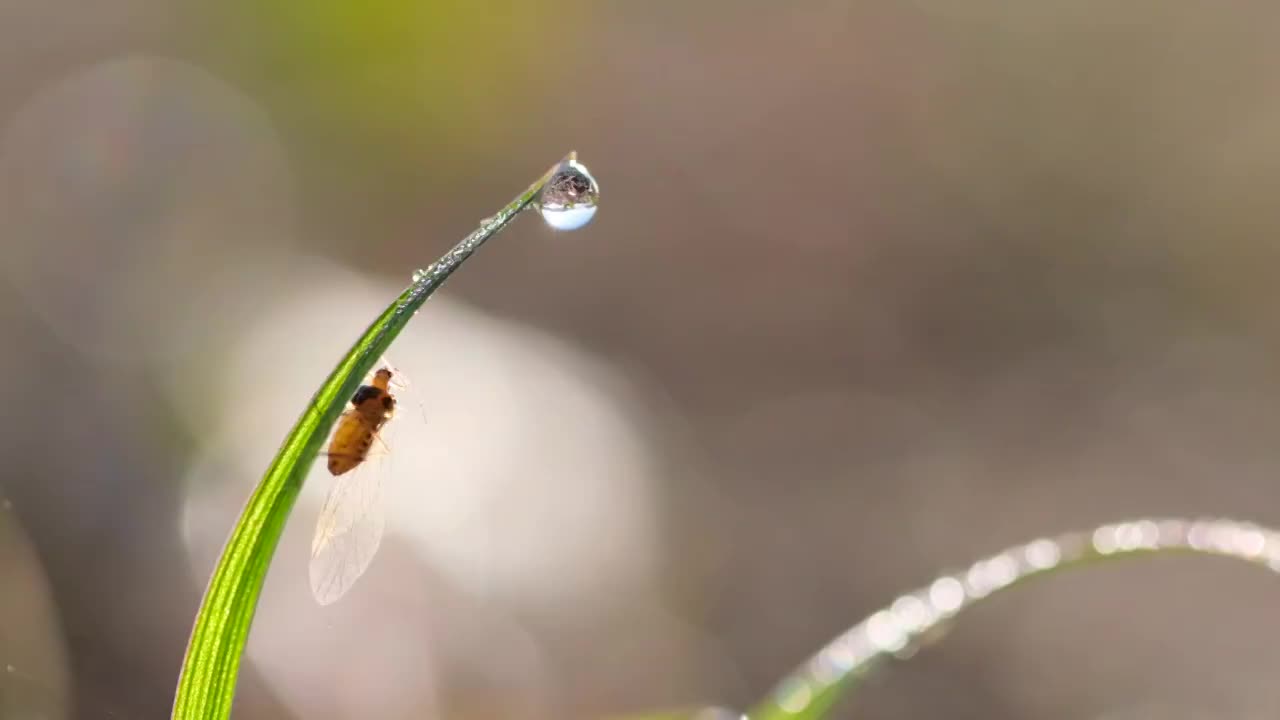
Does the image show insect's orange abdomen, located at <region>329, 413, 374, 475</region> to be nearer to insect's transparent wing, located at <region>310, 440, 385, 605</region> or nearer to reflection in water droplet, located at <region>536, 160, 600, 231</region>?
insect's transparent wing, located at <region>310, 440, 385, 605</region>

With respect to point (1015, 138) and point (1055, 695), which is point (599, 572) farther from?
point (1015, 138)

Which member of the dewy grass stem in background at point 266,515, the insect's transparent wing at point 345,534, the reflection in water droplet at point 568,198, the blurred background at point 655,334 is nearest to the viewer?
the dewy grass stem in background at point 266,515

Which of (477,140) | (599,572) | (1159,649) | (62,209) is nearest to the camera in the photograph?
(1159,649)

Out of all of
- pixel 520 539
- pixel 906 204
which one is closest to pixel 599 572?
pixel 520 539

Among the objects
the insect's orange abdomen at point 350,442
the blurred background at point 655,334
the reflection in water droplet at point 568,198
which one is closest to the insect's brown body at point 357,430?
the insect's orange abdomen at point 350,442

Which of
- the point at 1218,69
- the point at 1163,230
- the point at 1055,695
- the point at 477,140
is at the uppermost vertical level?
the point at 1218,69

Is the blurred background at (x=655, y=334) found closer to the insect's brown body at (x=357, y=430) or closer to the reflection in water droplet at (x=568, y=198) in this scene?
the insect's brown body at (x=357, y=430)

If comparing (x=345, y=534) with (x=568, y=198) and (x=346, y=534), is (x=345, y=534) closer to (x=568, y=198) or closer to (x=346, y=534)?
(x=346, y=534)

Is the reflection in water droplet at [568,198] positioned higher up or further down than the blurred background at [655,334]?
further down
